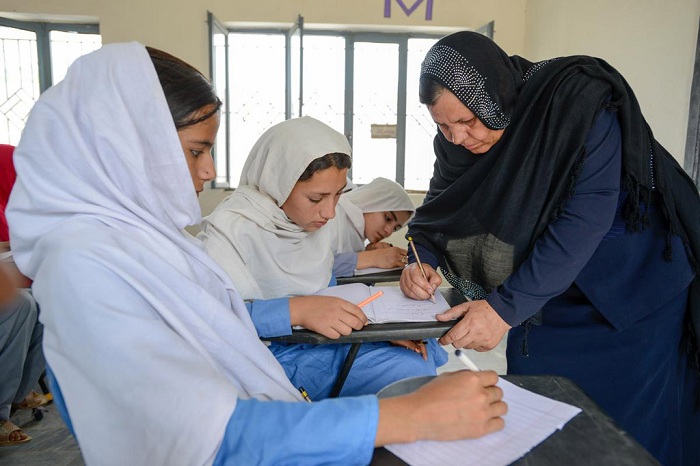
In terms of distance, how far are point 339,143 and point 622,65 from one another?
234 cm

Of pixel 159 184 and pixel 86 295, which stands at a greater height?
pixel 159 184

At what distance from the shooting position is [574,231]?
118 cm

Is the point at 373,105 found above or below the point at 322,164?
above

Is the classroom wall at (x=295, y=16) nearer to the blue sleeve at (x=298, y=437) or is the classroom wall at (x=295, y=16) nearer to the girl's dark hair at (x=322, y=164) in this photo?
the girl's dark hair at (x=322, y=164)

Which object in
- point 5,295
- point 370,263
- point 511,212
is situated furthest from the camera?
point 370,263

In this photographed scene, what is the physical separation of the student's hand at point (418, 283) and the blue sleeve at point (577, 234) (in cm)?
21

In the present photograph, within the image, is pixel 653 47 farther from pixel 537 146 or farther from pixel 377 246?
pixel 537 146

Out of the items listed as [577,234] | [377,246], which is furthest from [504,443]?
[377,246]

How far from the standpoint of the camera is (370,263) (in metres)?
2.20

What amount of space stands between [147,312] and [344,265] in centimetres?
139

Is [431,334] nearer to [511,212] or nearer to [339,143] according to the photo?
[511,212]

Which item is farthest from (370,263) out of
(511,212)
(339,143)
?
(511,212)

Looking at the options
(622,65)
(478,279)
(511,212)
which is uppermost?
(622,65)

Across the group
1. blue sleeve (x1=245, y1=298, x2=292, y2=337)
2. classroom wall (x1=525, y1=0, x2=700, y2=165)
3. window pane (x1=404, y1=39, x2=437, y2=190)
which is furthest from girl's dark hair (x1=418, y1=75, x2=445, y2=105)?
window pane (x1=404, y1=39, x2=437, y2=190)
